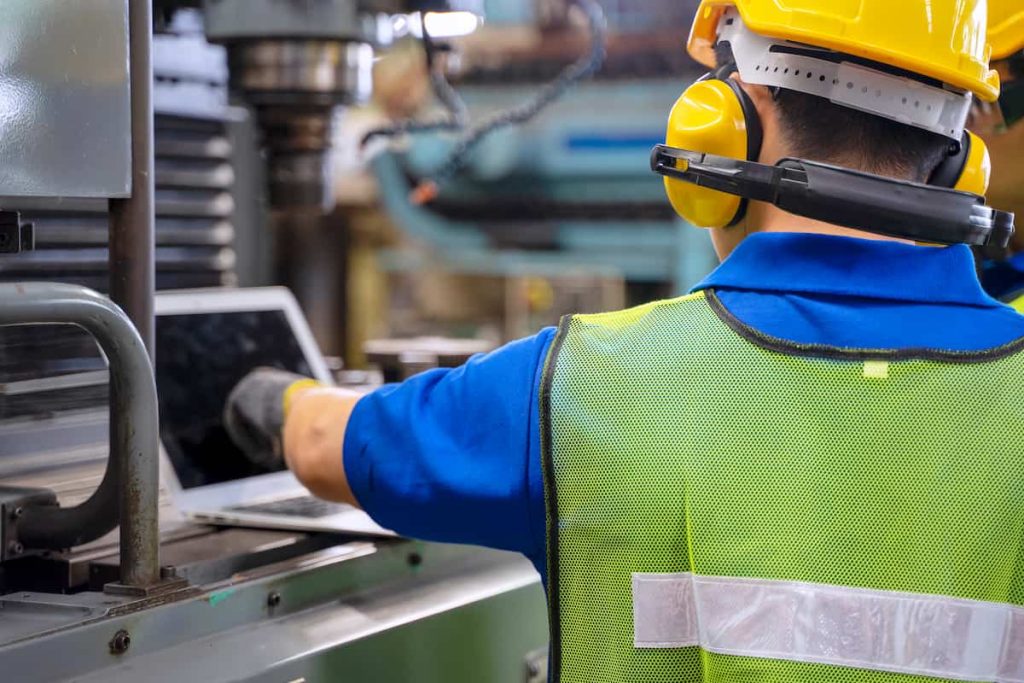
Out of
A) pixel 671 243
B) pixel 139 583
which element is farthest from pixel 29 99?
pixel 671 243

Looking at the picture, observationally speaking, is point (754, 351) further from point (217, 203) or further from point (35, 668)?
point (217, 203)

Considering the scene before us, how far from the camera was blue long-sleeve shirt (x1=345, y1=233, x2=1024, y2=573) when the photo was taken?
1.00 metres

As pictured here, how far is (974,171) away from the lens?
3.74 ft

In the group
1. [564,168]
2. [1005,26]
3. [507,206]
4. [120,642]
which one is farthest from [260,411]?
[507,206]

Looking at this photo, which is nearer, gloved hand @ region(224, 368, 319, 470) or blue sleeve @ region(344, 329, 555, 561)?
blue sleeve @ region(344, 329, 555, 561)

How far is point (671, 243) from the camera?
3826 millimetres

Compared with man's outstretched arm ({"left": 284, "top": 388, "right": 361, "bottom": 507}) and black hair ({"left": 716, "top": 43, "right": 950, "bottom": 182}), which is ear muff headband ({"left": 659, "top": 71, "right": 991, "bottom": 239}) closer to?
black hair ({"left": 716, "top": 43, "right": 950, "bottom": 182})

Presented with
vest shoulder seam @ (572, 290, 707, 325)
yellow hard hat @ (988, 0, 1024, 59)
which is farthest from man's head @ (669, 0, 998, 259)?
yellow hard hat @ (988, 0, 1024, 59)

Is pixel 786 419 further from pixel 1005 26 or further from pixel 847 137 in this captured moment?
pixel 1005 26

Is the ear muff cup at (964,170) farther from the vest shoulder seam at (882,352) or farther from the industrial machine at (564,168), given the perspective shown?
the industrial machine at (564,168)

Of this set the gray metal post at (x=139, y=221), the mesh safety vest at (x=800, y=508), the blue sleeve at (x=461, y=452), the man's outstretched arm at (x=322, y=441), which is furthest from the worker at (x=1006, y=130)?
the gray metal post at (x=139, y=221)

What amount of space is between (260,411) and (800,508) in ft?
2.30

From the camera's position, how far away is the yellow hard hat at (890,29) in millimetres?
1010

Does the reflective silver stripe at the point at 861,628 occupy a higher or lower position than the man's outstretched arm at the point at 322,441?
lower
